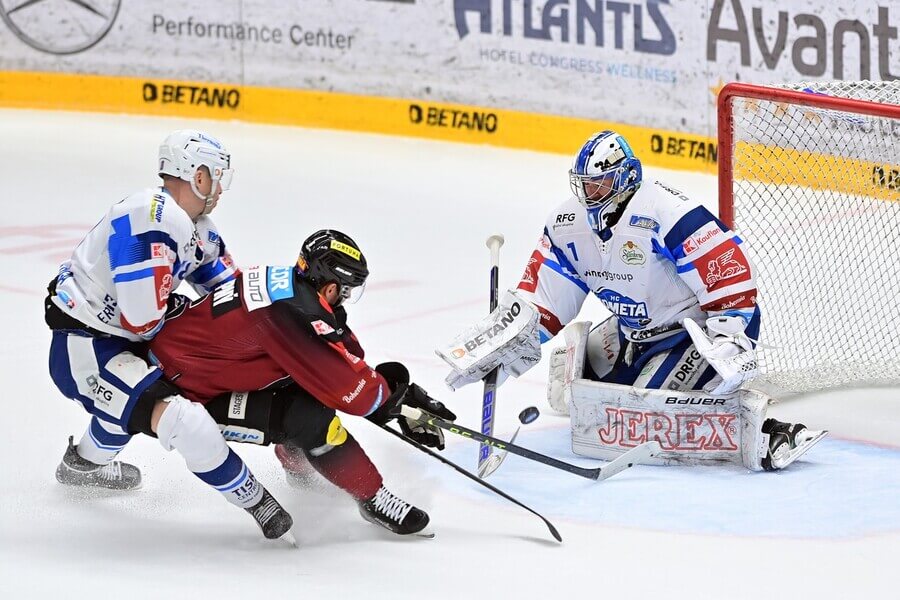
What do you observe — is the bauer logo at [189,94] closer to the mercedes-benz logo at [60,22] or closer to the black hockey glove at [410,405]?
the mercedes-benz logo at [60,22]

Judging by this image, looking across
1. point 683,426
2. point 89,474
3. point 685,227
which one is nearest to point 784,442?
point 683,426

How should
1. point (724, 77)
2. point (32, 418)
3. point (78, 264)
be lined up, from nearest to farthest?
point (78, 264) < point (32, 418) < point (724, 77)

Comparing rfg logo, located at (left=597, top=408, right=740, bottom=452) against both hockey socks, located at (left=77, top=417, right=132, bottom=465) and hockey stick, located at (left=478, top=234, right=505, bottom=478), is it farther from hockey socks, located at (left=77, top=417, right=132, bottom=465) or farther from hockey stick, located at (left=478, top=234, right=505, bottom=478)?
hockey socks, located at (left=77, top=417, right=132, bottom=465)

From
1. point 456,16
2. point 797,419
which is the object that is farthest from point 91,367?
point 456,16

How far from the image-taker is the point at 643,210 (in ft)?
12.6

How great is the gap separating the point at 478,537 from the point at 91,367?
1073mm

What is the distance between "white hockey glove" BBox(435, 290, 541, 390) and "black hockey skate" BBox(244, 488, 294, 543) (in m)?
0.88

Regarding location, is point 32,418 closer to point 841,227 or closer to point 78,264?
point 78,264

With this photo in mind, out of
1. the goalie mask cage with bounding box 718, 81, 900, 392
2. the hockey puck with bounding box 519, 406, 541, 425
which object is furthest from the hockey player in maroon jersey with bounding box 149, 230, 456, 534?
the goalie mask cage with bounding box 718, 81, 900, 392

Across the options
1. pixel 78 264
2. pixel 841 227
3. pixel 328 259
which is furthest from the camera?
pixel 841 227

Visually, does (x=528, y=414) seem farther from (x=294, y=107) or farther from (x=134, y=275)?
(x=294, y=107)

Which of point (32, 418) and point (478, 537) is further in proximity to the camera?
point (32, 418)

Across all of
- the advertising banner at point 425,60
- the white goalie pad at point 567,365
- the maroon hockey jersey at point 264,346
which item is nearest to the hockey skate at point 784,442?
the white goalie pad at point 567,365

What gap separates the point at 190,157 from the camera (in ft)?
11.1
